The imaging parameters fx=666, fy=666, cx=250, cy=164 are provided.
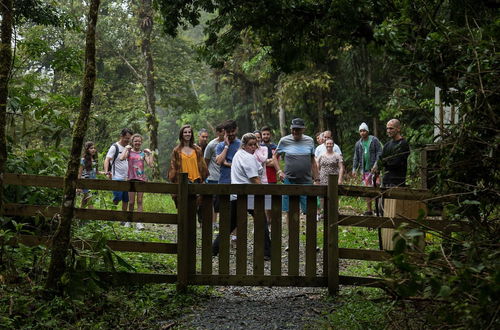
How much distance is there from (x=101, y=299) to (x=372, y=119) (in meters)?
22.7

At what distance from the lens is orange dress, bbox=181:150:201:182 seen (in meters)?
12.1

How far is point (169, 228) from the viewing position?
1529 centimetres

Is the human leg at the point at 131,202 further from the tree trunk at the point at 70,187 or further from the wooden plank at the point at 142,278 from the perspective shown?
the tree trunk at the point at 70,187

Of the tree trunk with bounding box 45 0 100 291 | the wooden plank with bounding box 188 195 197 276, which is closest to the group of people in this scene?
the wooden plank with bounding box 188 195 197 276

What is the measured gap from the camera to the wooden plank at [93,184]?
24.4 feet

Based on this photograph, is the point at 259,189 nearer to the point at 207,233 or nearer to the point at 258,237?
the point at 258,237

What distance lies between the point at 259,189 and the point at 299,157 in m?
4.41

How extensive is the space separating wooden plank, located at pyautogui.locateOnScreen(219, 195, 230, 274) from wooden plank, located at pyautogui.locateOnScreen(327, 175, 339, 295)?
117cm

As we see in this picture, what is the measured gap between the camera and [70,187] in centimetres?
655

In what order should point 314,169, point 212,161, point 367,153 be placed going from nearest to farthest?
point 314,169
point 212,161
point 367,153

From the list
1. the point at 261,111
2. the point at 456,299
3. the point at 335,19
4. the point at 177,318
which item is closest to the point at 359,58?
the point at 261,111

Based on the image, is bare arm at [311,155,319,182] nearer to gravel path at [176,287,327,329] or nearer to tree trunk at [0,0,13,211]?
gravel path at [176,287,327,329]

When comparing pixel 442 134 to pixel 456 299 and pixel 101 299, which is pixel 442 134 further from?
pixel 101 299

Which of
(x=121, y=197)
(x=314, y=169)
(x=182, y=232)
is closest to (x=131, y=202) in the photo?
(x=121, y=197)
